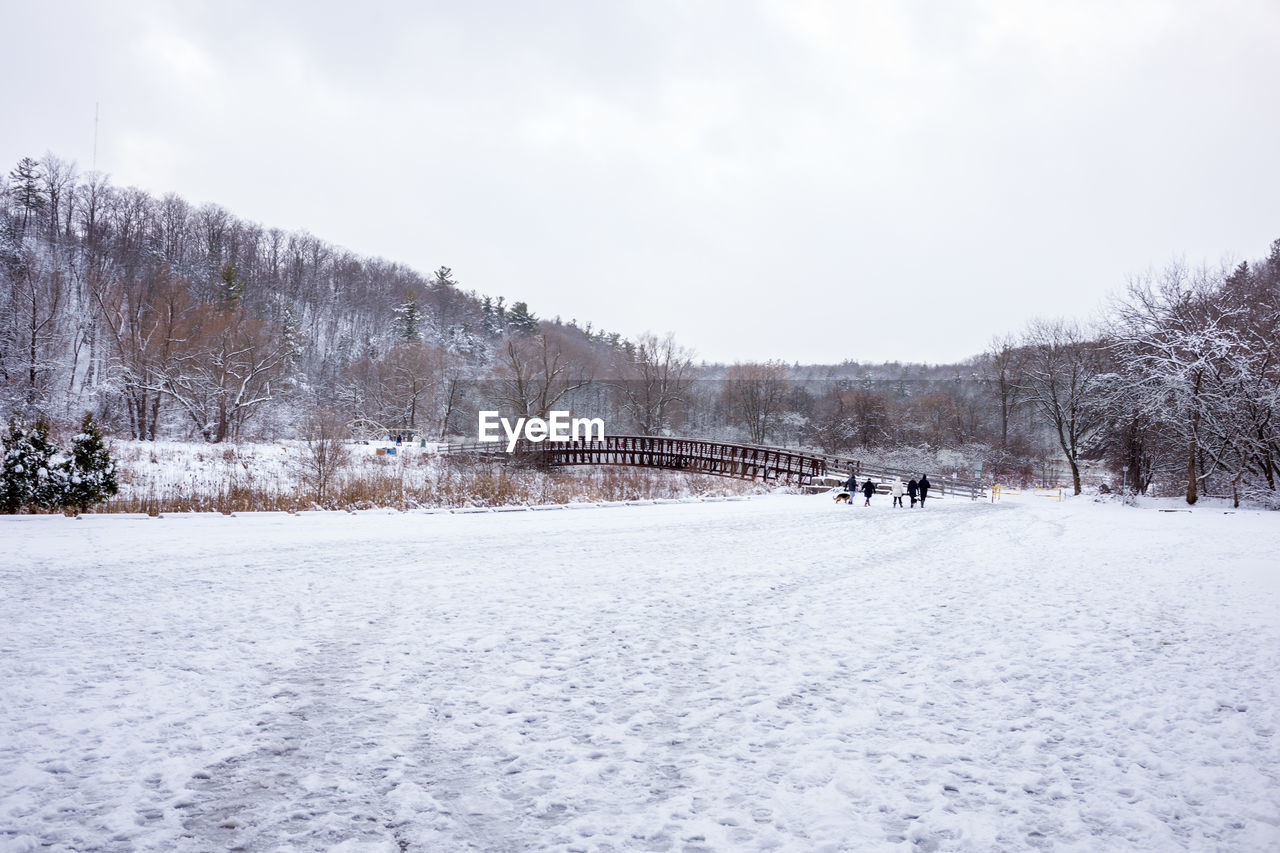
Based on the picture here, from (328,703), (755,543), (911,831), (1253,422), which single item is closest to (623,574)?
(755,543)

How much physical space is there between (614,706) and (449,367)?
188 ft

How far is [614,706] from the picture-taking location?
4.80 m

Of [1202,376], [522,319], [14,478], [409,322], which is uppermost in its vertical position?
[522,319]

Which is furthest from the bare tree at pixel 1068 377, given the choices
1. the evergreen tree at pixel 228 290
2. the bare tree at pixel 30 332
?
the evergreen tree at pixel 228 290

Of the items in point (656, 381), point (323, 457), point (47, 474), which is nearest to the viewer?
point (47, 474)

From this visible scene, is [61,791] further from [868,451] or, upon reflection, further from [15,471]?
[868,451]

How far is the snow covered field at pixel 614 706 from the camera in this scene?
3.35 meters

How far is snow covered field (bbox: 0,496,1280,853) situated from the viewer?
3350 millimetres

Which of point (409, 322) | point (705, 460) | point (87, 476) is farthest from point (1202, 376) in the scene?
point (409, 322)

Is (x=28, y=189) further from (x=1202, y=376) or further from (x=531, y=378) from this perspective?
(x=1202, y=376)

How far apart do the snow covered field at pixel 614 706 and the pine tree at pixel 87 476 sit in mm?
5053

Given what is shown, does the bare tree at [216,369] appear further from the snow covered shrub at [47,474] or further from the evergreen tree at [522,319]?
the evergreen tree at [522,319]

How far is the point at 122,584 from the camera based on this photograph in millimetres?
Result: 7754

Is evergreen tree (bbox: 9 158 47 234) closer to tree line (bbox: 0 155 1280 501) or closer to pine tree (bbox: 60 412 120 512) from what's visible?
tree line (bbox: 0 155 1280 501)
